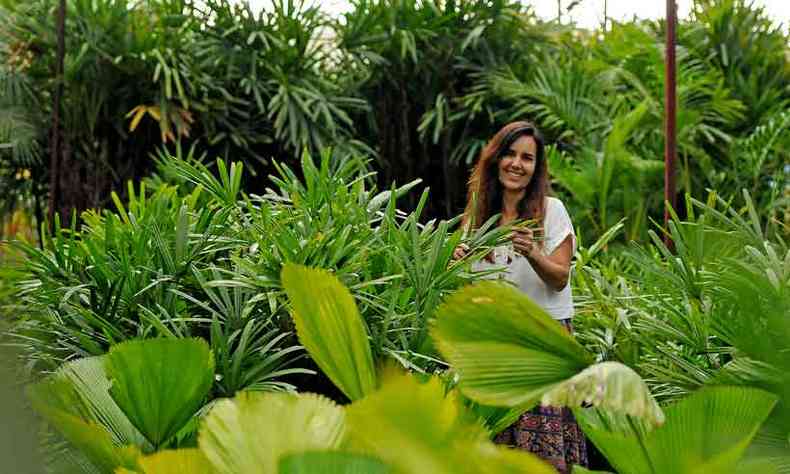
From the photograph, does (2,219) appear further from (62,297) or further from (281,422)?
(281,422)

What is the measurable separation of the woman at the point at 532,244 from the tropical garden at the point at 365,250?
0.12 meters

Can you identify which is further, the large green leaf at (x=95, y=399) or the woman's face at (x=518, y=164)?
the woman's face at (x=518, y=164)

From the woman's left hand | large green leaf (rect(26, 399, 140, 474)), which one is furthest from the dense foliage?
large green leaf (rect(26, 399, 140, 474))

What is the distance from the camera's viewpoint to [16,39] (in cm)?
598

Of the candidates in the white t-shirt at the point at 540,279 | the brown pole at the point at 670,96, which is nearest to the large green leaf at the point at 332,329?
the white t-shirt at the point at 540,279

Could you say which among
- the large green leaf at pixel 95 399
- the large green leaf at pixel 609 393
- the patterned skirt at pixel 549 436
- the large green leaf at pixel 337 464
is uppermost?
the large green leaf at pixel 337 464

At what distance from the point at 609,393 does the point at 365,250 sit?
4.44 feet

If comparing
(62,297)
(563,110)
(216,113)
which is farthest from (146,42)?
(62,297)

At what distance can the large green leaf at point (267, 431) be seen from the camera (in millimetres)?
430

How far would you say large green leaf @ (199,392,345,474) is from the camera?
0.43 meters

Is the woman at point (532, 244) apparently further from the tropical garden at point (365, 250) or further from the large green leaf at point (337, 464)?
the large green leaf at point (337, 464)

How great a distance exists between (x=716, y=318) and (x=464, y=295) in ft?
3.58

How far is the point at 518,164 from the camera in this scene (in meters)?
2.41

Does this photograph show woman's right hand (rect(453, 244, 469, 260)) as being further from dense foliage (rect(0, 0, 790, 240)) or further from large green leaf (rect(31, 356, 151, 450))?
dense foliage (rect(0, 0, 790, 240))
